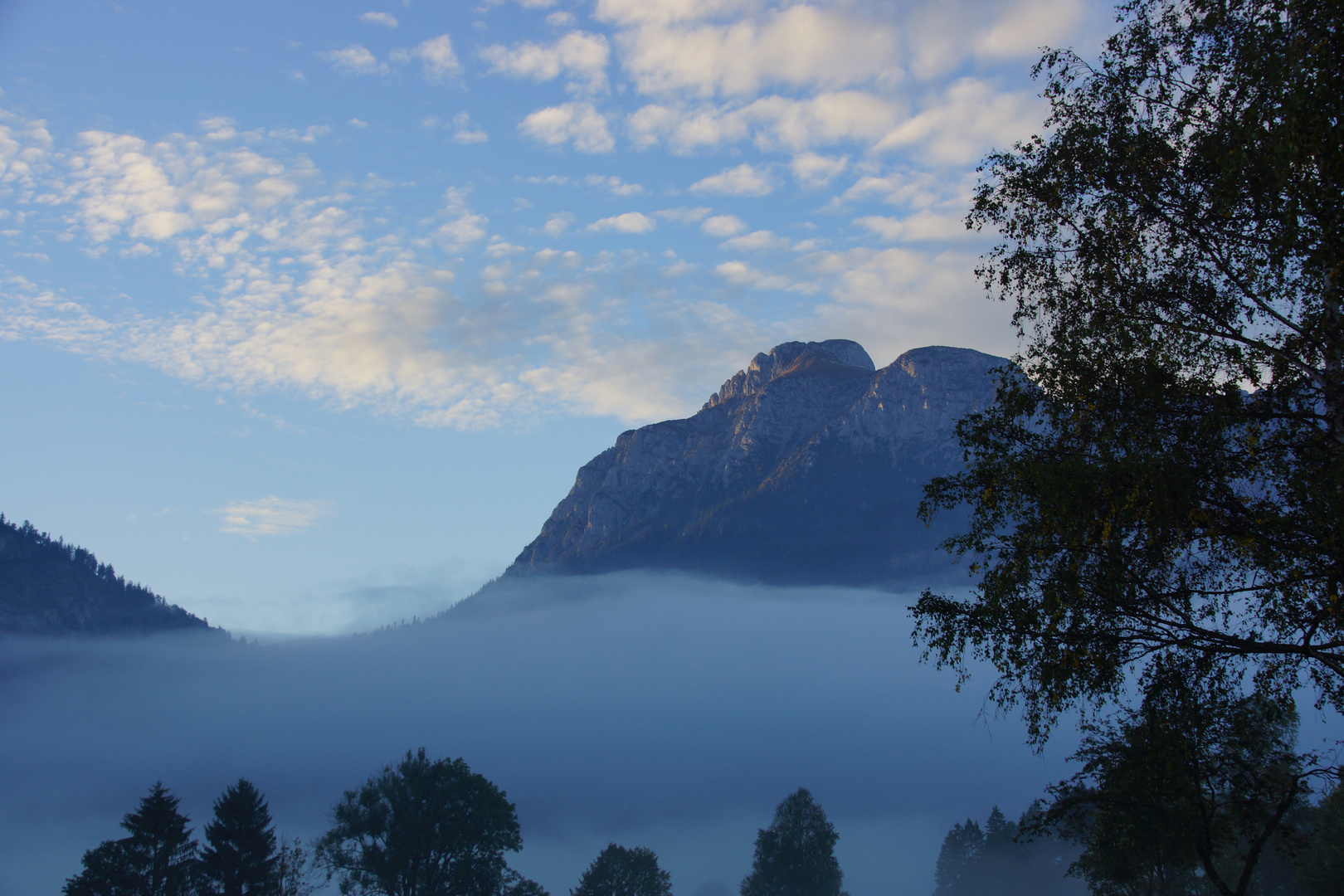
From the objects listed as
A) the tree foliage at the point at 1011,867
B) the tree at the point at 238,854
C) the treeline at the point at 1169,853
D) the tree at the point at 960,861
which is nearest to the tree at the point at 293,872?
the tree at the point at 238,854

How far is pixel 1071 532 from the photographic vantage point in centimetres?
1433

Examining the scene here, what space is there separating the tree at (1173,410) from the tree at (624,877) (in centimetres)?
8097

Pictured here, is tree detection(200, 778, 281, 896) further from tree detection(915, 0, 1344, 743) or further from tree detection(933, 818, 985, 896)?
tree detection(933, 818, 985, 896)

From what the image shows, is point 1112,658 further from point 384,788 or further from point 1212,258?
point 384,788

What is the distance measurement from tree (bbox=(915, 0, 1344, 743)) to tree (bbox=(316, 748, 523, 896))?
51.9 metres

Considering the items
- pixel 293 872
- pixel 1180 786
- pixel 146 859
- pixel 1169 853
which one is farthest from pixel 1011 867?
pixel 1180 786

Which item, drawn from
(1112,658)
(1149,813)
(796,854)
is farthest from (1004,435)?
(796,854)

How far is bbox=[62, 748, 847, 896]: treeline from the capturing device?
5425 cm

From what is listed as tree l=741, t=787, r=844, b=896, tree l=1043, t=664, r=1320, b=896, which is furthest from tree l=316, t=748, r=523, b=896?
tree l=1043, t=664, r=1320, b=896

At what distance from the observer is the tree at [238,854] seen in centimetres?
5553

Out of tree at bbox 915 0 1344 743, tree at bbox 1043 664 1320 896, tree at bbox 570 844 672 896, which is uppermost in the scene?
tree at bbox 915 0 1344 743

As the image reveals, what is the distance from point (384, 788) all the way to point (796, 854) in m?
44.5

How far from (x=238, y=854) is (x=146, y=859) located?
16.8 feet

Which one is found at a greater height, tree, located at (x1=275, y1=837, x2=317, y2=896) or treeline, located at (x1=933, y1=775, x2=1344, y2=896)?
treeline, located at (x1=933, y1=775, x2=1344, y2=896)
